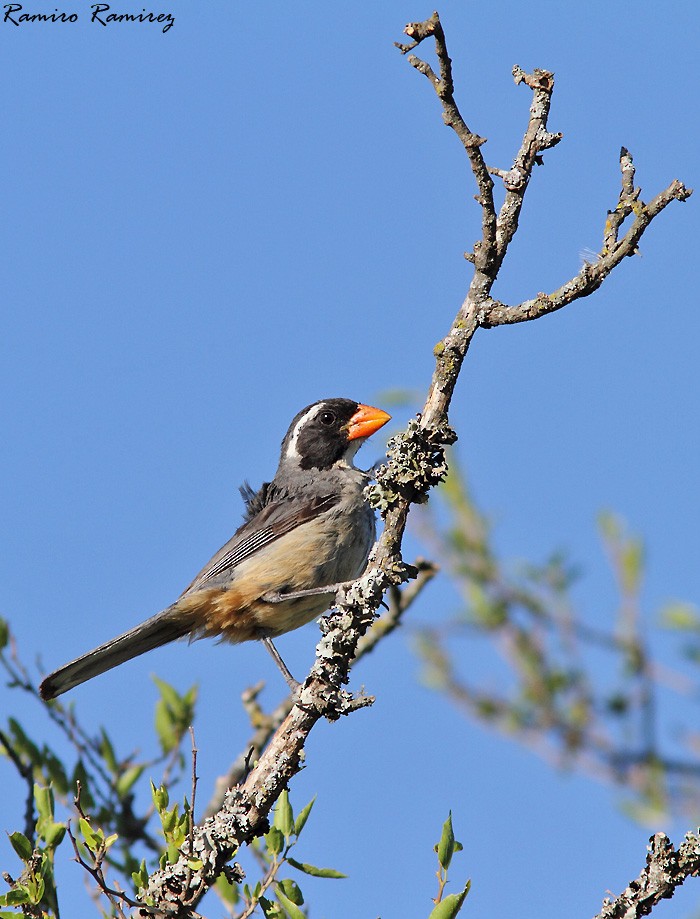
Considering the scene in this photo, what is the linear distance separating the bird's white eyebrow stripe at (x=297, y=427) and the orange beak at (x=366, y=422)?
0.90 ft

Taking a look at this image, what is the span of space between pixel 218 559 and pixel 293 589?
0.56m

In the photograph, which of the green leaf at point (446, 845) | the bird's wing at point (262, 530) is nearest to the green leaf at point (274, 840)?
the green leaf at point (446, 845)

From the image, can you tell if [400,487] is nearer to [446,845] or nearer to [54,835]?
[446,845]

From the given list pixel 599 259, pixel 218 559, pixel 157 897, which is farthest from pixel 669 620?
pixel 157 897

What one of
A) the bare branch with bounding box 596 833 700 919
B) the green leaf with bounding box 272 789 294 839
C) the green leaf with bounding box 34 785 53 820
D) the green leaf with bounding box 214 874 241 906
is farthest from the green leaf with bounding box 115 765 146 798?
the bare branch with bounding box 596 833 700 919

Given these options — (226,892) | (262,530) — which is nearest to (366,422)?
(262,530)

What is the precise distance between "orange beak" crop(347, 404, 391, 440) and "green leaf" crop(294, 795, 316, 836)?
3748 millimetres

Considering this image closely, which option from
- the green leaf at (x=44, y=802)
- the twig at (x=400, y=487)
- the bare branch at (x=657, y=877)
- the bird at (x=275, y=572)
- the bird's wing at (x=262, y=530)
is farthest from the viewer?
the bird's wing at (x=262, y=530)

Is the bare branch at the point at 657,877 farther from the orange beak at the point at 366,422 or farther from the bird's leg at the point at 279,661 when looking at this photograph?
the orange beak at the point at 366,422

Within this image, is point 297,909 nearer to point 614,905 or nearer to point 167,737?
point 614,905

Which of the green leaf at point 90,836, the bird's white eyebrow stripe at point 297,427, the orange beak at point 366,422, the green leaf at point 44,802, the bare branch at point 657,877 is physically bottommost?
the bare branch at point 657,877

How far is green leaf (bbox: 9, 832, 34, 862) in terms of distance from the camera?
3932 millimetres

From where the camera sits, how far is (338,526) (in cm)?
689

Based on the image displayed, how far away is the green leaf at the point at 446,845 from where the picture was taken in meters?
3.99
